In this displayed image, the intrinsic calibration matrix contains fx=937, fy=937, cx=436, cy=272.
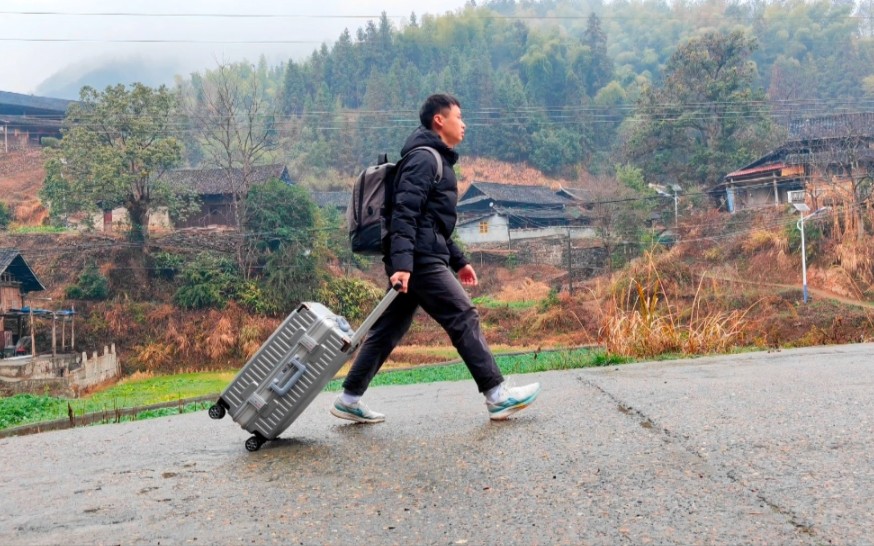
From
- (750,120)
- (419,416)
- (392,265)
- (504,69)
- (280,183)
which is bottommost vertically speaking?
(419,416)

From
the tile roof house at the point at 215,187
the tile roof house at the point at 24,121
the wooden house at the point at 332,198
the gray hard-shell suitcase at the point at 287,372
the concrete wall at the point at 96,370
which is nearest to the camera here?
the gray hard-shell suitcase at the point at 287,372

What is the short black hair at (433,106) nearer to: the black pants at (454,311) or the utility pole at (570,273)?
the black pants at (454,311)

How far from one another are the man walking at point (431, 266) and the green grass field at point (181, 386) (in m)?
3.81

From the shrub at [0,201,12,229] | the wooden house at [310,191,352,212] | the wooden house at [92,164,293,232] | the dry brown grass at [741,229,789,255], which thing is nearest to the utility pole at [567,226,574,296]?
the dry brown grass at [741,229,789,255]

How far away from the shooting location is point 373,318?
4043 mm

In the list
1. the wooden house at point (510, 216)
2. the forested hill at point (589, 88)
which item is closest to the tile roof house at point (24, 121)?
the forested hill at point (589, 88)

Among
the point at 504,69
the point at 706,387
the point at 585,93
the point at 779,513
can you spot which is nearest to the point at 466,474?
the point at 779,513

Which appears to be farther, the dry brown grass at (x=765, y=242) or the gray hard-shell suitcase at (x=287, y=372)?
the dry brown grass at (x=765, y=242)

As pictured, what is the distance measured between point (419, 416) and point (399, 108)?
67928 mm

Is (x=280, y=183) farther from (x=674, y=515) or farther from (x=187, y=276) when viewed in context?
(x=674, y=515)

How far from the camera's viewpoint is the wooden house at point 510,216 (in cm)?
4688

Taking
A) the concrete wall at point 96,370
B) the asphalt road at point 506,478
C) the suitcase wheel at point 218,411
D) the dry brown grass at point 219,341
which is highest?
the suitcase wheel at point 218,411

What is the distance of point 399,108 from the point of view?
71188mm

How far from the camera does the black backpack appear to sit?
3928 millimetres
